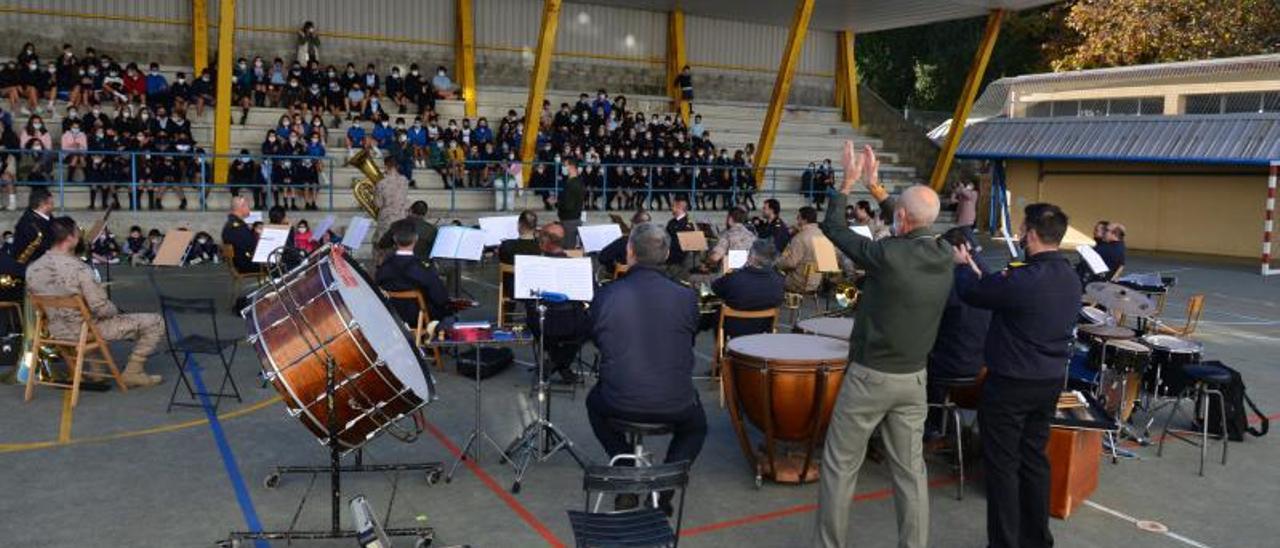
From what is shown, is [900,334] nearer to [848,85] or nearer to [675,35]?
[675,35]

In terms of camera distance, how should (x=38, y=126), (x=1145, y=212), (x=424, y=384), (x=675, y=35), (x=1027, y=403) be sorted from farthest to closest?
(x=675, y=35) → (x=1145, y=212) → (x=38, y=126) → (x=424, y=384) → (x=1027, y=403)

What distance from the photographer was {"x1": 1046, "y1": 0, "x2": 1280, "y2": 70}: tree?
26.0m

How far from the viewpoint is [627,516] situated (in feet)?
13.6

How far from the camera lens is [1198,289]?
17.1 metres

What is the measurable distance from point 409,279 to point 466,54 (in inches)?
662

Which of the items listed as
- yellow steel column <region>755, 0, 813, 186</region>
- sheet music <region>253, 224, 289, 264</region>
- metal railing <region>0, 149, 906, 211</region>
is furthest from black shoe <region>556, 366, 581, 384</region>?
yellow steel column <region>755, 0, 813, 186</region>

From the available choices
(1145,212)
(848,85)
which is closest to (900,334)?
(1145,212)

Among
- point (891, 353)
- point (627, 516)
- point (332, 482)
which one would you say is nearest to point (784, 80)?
point (891, 353)

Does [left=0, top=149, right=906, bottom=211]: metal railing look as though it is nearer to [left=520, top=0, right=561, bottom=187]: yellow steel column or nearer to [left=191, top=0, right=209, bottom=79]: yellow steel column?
[left=520, top=0, right=561, bottom=187]: yellow steel column

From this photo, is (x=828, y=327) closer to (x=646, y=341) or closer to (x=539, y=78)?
(x=646, y=341)

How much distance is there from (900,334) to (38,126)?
17341 millimetres

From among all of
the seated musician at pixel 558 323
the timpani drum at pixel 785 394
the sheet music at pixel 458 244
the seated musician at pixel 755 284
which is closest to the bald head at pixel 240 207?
the sheet music at pixel 458 244

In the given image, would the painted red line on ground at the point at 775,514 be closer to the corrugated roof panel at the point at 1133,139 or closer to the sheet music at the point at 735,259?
the sheet music at the point at 735,259

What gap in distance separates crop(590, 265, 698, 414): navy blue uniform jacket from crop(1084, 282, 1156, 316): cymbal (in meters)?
4.11
